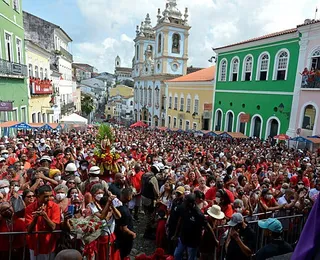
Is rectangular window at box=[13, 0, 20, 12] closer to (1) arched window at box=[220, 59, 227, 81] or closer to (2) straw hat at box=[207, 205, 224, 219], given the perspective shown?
(1) arched window at box=[220, 59, 227, 81]

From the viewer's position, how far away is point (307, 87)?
1526 cm

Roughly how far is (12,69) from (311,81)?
18.5 meters

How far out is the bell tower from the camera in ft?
117

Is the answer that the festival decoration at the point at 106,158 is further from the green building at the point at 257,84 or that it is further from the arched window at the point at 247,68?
the arched window at the point at 247,68

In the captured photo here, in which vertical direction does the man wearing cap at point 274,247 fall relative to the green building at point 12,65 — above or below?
below

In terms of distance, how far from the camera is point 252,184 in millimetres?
6141

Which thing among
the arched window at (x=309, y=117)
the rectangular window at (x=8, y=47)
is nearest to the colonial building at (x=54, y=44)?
the rectangular window at (x=8, y=47)

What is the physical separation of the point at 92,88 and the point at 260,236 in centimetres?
7778

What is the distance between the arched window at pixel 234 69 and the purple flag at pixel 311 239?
22.1 metres

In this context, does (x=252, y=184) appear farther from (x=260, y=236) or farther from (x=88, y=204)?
(x=88, y=204)

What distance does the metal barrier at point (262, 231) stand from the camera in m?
3.89

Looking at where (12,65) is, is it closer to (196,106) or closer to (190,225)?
(190,225)

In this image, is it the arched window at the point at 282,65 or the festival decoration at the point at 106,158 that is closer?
the festival decoration at the point at 106,158

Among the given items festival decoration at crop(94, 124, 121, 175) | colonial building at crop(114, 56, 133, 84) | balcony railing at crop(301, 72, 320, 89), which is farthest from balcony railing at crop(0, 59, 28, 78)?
colonial building at crop(114, 56, 133, 84)
